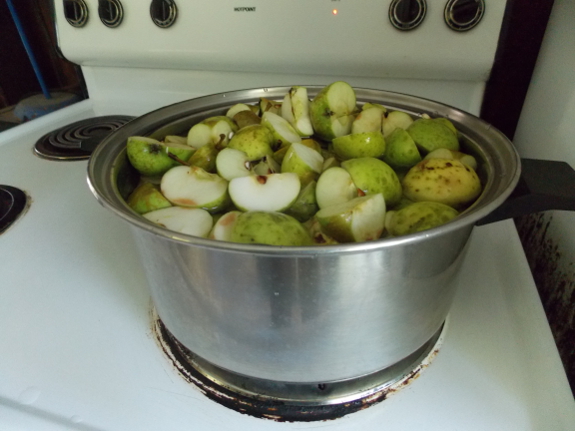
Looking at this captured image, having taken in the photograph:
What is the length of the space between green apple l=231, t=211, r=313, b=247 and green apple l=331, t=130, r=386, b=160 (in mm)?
152

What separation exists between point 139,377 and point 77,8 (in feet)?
2.53

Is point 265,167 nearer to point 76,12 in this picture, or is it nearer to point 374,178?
point 374,178

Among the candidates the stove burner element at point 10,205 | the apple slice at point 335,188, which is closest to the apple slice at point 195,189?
the apple slice at point 335,188

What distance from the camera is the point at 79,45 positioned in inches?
35.4

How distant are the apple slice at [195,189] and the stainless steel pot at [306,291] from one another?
0.20ft

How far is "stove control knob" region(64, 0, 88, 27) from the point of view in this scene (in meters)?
0.85

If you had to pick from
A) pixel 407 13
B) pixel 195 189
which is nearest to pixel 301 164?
pixel 195 189

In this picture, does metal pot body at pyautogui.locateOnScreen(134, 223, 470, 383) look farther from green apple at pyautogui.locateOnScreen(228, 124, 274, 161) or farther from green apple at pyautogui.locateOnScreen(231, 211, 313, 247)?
green apple at pyautogui.locateOnScreen(228, 124, 274, 161)

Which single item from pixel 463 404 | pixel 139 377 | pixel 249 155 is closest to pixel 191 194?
pixel 249 155

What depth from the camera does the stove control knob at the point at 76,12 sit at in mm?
855

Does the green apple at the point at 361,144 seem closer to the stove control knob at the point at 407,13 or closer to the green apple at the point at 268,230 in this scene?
the green apple at the point at 268,230

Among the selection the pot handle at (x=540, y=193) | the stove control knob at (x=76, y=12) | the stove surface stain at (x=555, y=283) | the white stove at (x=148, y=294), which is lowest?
the stove surface stain at (x=555, y=283)

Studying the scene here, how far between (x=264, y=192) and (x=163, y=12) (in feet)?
1.79

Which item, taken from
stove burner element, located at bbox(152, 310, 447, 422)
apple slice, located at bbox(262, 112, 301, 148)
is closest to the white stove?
stove burner element, located at bbox(152, 310, 447, 422)
